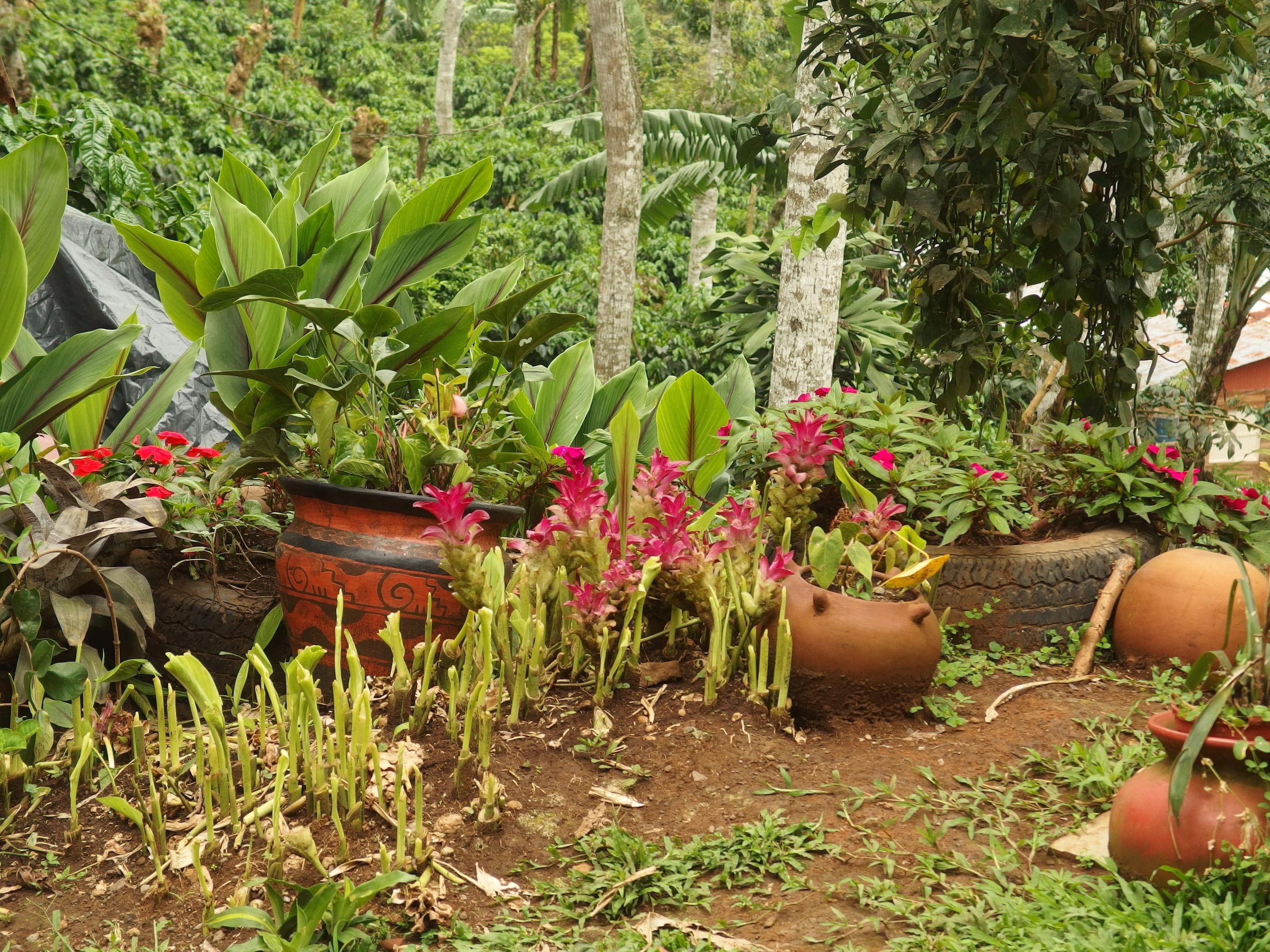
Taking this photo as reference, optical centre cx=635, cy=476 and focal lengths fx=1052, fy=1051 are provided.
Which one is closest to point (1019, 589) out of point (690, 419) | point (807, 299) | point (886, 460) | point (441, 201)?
point (886, 460)

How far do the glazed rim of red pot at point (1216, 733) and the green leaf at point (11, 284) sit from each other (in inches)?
104

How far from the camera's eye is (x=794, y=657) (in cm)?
243

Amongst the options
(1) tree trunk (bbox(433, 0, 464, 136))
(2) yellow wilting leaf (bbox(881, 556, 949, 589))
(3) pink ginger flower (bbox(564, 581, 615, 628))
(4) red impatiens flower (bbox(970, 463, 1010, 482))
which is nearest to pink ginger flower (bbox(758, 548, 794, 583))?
(2) yellow wilting leaf (bbox(881, 556, 949, 589))

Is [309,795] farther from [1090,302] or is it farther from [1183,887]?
[1090,302]

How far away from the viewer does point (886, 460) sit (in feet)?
10.0

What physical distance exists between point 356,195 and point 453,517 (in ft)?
5.92

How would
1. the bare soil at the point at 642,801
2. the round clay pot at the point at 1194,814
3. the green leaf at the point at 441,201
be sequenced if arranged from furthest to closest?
1. the green leaf at the point at 441,201
2. the bare soil at the point at 642,801
3. the round clay pot at the point at 1194,814

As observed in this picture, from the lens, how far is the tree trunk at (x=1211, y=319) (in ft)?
25.1

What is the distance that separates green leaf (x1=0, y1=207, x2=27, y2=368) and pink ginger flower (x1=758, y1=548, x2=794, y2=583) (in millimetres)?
1912

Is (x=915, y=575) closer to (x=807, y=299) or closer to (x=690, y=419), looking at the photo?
(x=690, y=419)

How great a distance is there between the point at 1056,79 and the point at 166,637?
2.81 metres

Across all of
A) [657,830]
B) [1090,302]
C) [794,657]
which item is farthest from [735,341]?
[657,830]

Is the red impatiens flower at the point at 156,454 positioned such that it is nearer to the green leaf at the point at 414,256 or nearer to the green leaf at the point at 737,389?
the green leaf at the point at 414,256

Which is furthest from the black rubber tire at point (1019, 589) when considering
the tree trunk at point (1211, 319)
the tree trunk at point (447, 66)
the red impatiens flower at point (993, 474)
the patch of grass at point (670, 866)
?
the tree trunk at point (447, 66)
